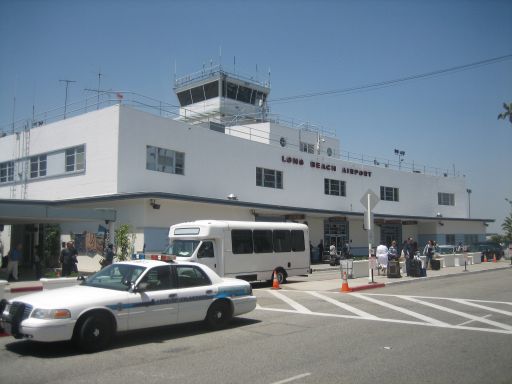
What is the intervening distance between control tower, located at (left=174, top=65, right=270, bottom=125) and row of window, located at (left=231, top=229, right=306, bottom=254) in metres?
20.8

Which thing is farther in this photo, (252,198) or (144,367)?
(252,198)

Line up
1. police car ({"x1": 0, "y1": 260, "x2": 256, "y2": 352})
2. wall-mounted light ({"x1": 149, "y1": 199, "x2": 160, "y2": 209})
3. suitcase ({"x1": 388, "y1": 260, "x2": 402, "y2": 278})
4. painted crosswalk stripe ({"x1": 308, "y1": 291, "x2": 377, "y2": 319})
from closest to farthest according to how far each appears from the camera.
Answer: police car ({"x1": 0, "y1": 260, "x2": 256, "y2": 352})
painted crosswalk stripe ({"x1": 308, "y1": 291, "x2": 377, "y2": 319})
suitcase ({"x1": 388, "y1": 260, "x2": 402, "y2": 278})
wall-mounted light ({"x1": 149, "y1": 199, "x2": 160, "y2": 209})

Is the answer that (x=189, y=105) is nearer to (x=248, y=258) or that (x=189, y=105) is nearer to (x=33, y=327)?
(x=248, y=258)

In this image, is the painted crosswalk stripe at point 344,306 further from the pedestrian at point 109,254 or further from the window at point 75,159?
the window at point 75,159

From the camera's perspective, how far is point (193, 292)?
33.2ft

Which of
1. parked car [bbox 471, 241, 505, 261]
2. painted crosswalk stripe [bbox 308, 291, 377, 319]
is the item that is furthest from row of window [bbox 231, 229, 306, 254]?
parked car [bbox 471, 241, 505, 261]

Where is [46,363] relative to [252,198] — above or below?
below

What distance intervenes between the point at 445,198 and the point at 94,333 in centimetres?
5177

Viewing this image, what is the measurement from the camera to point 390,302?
14906 millimetres

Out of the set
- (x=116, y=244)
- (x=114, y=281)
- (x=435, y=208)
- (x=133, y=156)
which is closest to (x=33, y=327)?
(x=114, y=281)

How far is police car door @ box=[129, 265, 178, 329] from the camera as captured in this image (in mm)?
9148

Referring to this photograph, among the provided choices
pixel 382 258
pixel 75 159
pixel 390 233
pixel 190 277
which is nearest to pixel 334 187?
pixel 390 233

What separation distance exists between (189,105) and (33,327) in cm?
3872

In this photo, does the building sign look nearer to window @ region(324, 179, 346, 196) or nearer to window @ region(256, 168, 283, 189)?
window @ region(324, 179, 346, 196)
